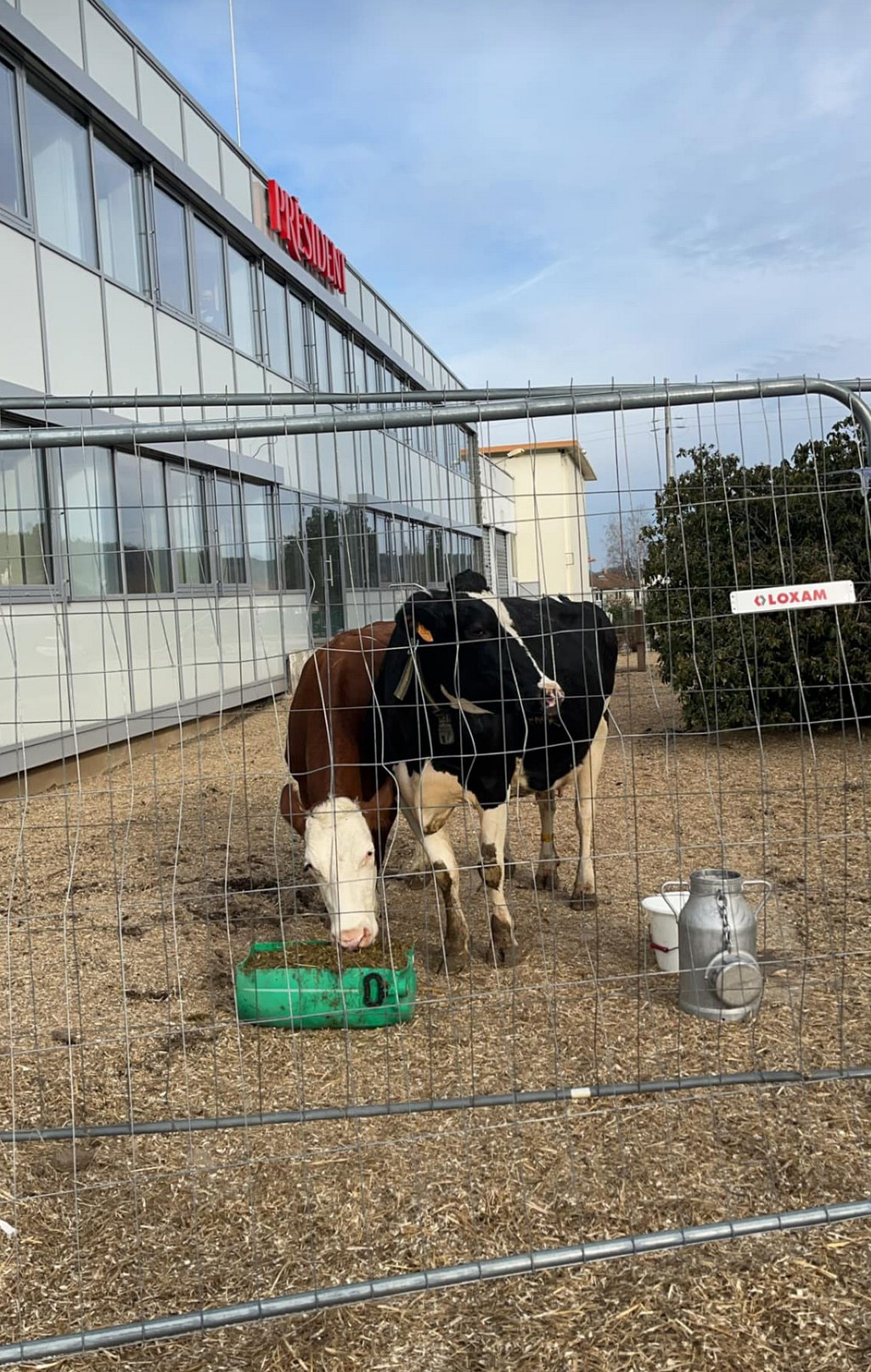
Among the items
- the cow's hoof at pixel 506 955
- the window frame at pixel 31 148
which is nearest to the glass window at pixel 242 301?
the window frame at pixel 31 148

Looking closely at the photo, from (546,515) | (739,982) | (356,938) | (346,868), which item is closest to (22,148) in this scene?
(346,868)

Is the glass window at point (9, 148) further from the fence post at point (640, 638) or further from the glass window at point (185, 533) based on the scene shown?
the fence post at point (640, 638)

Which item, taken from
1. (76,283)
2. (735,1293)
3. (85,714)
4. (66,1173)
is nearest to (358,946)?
(66,1173)

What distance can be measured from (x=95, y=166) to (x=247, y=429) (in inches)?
376

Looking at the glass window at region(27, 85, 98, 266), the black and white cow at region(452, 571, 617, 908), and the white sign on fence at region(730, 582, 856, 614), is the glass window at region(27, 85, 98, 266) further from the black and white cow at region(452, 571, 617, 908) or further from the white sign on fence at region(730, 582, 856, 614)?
the white sign on fence at region(730, 582, 856, 614)

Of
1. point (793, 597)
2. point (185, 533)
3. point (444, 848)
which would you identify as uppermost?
point (185, 533)

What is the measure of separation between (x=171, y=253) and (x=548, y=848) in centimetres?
980

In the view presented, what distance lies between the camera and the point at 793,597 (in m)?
2.73

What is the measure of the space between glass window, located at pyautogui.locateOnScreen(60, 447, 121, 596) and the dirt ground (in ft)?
18.5

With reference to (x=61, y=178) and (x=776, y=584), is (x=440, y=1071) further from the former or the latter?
(x=61, y=178)

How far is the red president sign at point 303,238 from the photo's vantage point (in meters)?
15.8

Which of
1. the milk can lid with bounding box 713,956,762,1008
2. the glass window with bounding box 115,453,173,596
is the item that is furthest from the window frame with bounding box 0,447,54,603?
the milk can lid with bounding box 713,956,762,1008

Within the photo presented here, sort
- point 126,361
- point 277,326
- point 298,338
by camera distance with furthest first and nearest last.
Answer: point 298,338
point 277,326
point 126,361

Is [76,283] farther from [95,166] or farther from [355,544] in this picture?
[355,544]
